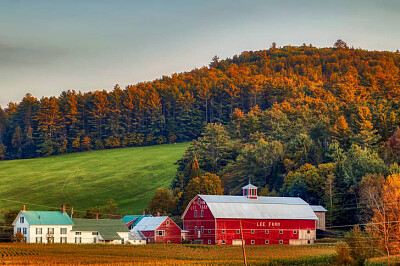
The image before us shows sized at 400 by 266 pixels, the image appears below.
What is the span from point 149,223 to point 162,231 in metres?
2.77

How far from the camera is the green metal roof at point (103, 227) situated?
3300 inches

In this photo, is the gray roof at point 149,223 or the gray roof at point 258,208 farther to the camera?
the gray roof at point 149,223

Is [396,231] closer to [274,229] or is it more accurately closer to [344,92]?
[274,229]

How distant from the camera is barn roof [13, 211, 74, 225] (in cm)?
8250

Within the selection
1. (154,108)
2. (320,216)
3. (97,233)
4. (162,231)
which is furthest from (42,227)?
(154,108)

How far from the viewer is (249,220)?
85312mm

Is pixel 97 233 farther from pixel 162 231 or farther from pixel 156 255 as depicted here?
pixel 156 255

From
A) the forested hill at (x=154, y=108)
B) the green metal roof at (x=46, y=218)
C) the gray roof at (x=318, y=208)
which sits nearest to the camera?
the green metal roof at (x=46, y=218)

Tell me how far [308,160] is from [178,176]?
24193 millimetres

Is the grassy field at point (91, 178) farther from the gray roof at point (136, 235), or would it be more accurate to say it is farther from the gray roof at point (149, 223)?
the gray roof at point (136, 235)

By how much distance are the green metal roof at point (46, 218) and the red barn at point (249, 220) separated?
56.3 feet

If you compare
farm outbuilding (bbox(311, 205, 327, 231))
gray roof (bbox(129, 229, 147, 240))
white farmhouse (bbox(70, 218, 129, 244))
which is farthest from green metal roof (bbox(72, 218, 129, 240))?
farm outbuilding (bbox(311, 205, 327, 231))

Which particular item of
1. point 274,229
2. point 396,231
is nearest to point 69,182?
point 274,229

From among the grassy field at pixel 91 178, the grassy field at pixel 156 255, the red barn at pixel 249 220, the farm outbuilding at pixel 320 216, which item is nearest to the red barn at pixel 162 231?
the red barn at pixel 249 220
